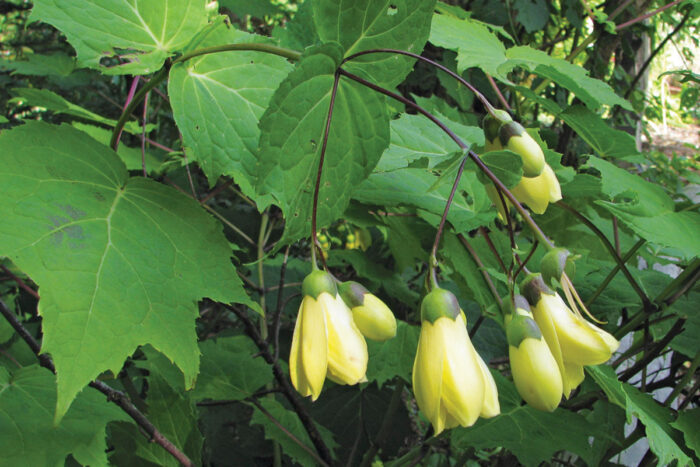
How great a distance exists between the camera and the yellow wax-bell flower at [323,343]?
2.24 ft

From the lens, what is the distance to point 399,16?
80 cm

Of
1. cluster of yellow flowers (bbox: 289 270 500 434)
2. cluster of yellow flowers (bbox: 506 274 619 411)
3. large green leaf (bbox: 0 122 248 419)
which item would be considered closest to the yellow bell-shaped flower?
cluster of yellow flowers (bbox: 506 274 619 411)

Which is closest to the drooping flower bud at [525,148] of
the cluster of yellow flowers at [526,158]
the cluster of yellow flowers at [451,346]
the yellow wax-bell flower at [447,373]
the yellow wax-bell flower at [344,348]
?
the cluster of yellow flowers at [526,158]

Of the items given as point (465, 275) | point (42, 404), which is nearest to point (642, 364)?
point (465, 275)

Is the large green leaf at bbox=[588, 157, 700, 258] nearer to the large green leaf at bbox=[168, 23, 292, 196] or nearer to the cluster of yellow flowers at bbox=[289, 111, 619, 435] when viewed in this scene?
the cluster of yellow flowers at bbox=[289, 111, 619, 435]

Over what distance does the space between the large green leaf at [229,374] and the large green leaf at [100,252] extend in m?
0.62

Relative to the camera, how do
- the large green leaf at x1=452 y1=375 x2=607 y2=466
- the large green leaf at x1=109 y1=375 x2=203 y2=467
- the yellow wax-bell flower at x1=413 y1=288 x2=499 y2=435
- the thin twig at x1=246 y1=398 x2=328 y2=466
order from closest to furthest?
the yellow wax-bell flower at x1=413 y1=288 x2=499 y2=435, the large green leaf at x1=452 y1=375 x2=607 y2=466, the large green leaf at x1=109 y1=375 x2=203 y2=467, the thin twig at x1=246 y1=398 x2=328 y2=466

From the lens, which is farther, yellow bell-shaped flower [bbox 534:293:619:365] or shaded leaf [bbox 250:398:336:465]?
shaded leaf [bbox 250:398:336:465]

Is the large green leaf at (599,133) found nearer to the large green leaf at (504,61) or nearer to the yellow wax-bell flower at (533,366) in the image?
the large green leaf at (504,61)

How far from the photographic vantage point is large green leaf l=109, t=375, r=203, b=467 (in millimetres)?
1193

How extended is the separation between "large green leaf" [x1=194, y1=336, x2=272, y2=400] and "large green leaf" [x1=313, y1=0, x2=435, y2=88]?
90 cm

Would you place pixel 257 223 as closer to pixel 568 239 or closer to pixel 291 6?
pixel 568 239

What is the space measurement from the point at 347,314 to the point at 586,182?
784 mm

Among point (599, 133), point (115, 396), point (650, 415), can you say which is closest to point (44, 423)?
point (115, 396)
